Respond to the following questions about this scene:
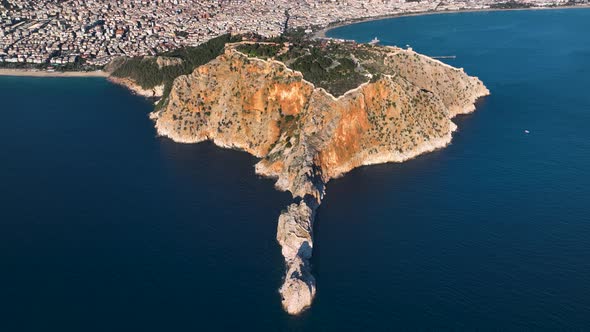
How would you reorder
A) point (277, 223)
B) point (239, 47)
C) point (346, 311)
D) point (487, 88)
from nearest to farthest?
point (346, 311) < point (277, 223) < point (239, 47) < point (487, 88)

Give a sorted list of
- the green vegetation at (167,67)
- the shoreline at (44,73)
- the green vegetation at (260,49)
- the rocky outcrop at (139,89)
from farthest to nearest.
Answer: the shoreline at (44,73) → the rocky outcrop at (139,89) → the green vegetation at (167,67) → the green vegetation at (260,49)

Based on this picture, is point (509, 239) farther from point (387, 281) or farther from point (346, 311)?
point (346, 311)

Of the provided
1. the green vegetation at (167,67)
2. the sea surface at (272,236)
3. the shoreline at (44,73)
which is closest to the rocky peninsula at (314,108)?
the sea surface at (272,236)

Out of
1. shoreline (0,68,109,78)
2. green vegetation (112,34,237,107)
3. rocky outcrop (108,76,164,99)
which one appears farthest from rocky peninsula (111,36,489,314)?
shoreline (0,68,109,78)

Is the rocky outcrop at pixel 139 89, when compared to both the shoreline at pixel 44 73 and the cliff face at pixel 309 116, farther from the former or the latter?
the cliff face at pixel 309 116

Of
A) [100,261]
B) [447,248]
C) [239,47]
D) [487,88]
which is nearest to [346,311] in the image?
[447,248]
